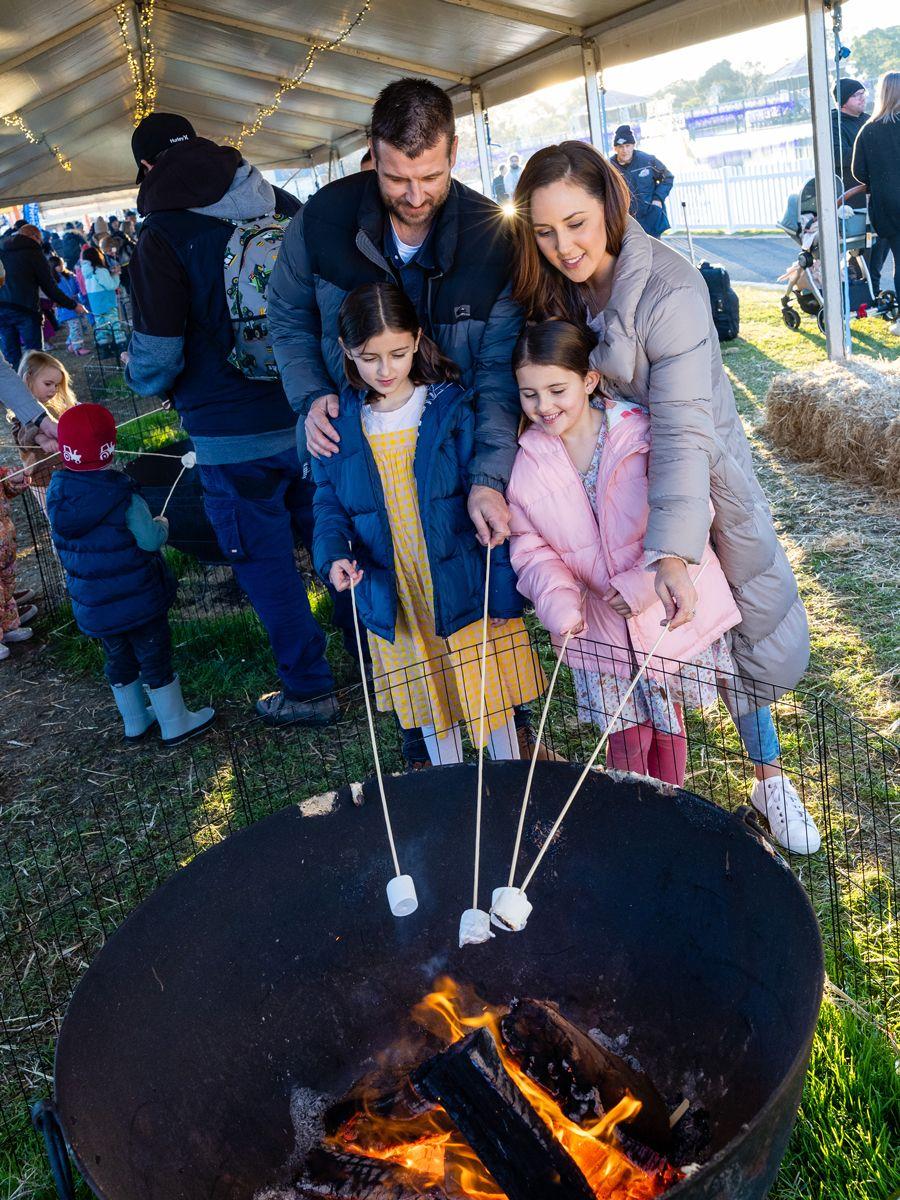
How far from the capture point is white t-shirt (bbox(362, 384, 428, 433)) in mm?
2744

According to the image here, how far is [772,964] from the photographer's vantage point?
190 centimetres

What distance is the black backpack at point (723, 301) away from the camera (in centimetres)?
964

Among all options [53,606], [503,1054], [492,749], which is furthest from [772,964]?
[53,606]

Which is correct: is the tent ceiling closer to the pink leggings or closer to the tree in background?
the pink leggings

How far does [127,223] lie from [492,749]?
75.8 feet

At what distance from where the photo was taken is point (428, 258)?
2.69 meters

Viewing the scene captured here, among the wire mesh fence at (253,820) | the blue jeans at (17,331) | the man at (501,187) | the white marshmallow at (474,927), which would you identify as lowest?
the wire mesh fence at (253,820)

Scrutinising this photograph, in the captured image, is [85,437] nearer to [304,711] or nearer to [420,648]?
Result: [304,711]

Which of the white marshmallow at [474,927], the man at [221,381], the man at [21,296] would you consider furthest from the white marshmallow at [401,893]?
the man at [21,296]

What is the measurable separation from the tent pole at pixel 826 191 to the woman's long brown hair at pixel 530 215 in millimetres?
5766

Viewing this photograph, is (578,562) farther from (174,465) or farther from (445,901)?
(174,465)

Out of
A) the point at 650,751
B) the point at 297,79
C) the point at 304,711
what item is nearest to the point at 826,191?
the point at 297,79

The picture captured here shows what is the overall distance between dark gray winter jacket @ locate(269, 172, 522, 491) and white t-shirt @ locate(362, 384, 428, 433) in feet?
0.47

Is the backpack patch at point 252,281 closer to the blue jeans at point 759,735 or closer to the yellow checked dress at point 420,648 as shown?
the yellow checked dress at point 420,648
